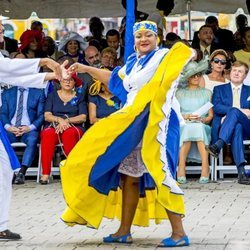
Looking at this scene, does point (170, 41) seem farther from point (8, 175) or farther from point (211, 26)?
point (8, 175)

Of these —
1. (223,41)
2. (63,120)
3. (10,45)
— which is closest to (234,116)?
(63,120)

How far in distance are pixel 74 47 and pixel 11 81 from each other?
6.91 meters

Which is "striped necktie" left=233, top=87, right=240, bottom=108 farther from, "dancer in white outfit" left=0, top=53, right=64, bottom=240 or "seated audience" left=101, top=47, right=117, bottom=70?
"dancer in white outfit" left=0, top=53, right=64, bottom=240

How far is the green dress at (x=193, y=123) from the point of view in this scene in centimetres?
1246

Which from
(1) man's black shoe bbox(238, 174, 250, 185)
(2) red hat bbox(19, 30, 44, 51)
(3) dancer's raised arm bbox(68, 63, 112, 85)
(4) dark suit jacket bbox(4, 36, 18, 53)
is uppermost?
(2) red hat bbox(19, 30, 44, 51)

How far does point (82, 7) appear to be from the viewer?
772 inches

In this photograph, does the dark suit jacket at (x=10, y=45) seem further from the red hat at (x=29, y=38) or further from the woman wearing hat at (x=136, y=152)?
the woman wearing hat at (x=136, y=152)

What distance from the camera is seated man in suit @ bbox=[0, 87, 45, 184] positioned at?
12.7m

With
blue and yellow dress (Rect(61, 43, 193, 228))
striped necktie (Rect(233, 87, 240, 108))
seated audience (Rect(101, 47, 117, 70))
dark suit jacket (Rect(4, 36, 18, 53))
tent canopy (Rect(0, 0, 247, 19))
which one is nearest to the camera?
blue and yellow dress (Rect(61, 43, 193, 228))

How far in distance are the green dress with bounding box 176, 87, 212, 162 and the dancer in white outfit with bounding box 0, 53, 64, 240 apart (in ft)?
13.7

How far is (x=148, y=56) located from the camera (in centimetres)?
811

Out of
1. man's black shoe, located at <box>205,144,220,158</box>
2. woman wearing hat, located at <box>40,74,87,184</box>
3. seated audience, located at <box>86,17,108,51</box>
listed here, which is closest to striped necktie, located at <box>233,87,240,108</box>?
man's black shoe, located at <box>205,144,220,158</box>

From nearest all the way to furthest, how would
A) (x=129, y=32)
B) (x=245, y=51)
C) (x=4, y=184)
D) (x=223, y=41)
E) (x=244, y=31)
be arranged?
1. (x=4, y=184)
2. (x=129, y=32)
3. (x=245, y=51)
4. (x=244, y=31)
5. (x=223, y=41)

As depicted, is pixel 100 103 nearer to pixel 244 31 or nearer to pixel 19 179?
pixel 19 179
